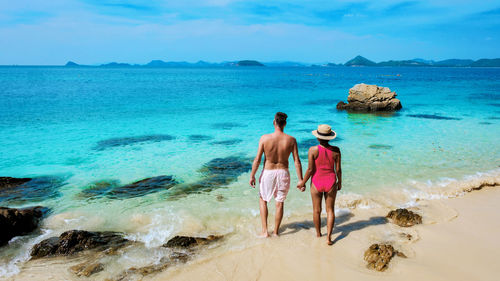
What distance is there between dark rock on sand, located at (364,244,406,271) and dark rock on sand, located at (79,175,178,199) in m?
5.88

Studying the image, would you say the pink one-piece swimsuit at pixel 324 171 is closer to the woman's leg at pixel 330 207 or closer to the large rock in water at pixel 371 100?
the woman's leg at pixel 330 207

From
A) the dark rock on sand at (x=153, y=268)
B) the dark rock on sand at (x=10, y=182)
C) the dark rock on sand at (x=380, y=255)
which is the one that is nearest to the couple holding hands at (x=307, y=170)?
the dark rock on sand at (x=380, y=255)

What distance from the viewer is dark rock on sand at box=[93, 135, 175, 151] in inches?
547

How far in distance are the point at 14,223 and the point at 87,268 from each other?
2.44 m

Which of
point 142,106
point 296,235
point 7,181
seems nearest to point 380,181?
point 296,235

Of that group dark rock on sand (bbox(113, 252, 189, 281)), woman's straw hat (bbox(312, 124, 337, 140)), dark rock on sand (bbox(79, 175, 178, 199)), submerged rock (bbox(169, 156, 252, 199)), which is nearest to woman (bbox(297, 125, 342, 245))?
woman's straw hat (bbox(312, 124, 337, 140))

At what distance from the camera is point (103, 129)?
17.8m

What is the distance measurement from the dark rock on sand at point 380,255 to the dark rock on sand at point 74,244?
4500 mm

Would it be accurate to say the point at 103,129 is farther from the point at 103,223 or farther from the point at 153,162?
the point at 103,223

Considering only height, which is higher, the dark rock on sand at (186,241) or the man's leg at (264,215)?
the man's leg at (264,215)

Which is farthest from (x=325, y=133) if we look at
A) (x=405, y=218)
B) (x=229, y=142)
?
(x=229, y=142)

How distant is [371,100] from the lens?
2452 cm

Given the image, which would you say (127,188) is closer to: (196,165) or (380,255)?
(196,165)

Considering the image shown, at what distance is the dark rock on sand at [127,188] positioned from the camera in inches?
327
